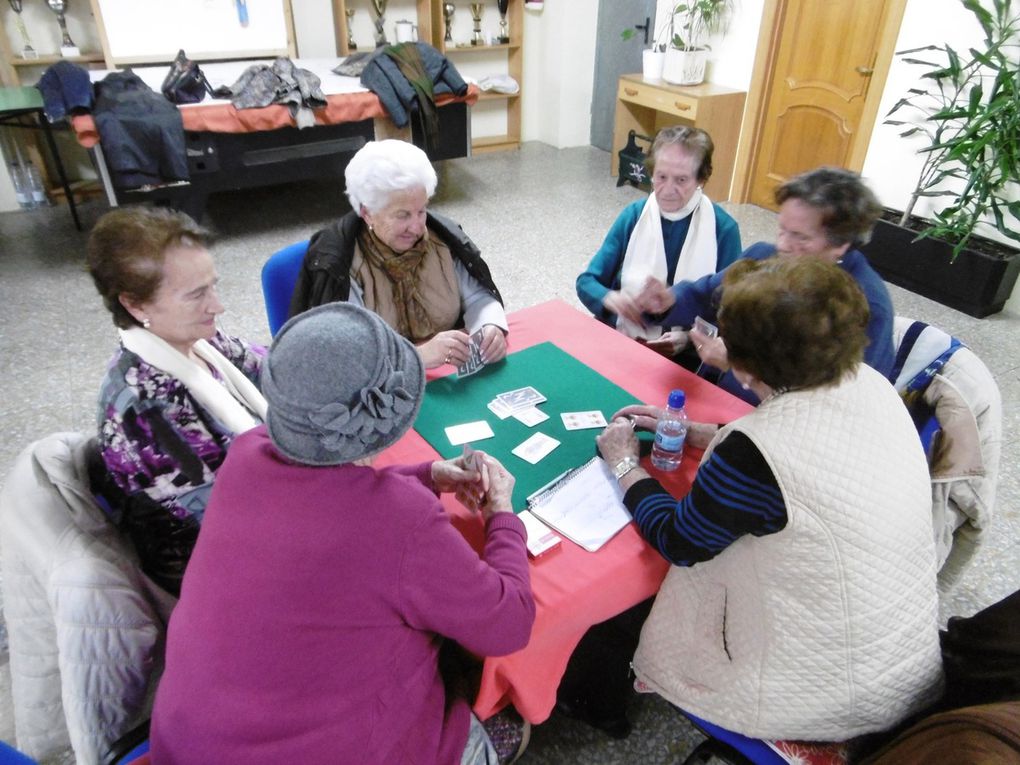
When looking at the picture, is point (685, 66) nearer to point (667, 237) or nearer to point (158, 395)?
point (667, 237)

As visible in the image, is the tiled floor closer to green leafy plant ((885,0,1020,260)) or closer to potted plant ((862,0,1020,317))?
potted plant ((862,0,1020,317))

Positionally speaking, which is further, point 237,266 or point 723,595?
point 237,266

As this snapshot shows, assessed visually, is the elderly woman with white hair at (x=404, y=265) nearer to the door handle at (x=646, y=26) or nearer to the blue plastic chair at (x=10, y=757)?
the blue plastic chair at (x=10, y=757)

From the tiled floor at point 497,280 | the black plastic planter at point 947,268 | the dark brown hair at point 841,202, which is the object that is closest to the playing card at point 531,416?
the tiled floor at point 497,280

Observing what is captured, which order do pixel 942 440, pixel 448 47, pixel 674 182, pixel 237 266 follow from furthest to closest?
pixel 448 47
pixel 237 266
pixel 674 182
pixel 942 440

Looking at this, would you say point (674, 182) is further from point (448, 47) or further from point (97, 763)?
point (448, 47)

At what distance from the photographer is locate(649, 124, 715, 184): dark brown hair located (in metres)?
2.20

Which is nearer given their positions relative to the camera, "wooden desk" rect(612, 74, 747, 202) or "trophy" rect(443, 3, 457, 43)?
"wooden desk" rect(612, 74, 747, 202)

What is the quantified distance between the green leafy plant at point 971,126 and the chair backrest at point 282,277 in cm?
328

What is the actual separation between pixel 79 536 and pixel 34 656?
0.77 feet

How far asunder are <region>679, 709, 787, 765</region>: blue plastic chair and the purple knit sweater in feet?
1.77

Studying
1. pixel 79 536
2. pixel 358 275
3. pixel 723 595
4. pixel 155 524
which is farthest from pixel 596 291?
pixel 79 536

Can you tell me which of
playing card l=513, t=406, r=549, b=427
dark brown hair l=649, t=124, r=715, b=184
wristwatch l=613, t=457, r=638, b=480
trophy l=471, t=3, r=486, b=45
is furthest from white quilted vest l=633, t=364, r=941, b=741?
trophy l=471, t=3, r=486, b=45

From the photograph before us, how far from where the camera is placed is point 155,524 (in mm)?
1367
